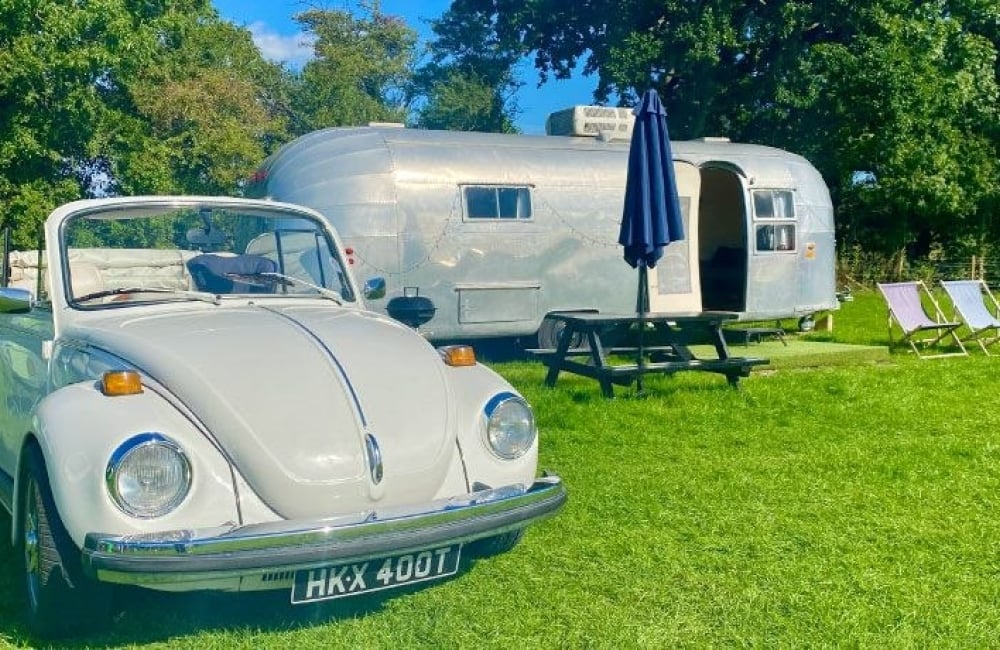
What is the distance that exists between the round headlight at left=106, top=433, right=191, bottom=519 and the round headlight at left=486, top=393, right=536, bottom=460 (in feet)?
3.89

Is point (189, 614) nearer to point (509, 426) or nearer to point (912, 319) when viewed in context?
point (509, 426)

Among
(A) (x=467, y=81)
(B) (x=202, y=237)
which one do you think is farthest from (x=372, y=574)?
(A) (x=467, y=81)

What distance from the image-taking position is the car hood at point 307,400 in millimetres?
3342

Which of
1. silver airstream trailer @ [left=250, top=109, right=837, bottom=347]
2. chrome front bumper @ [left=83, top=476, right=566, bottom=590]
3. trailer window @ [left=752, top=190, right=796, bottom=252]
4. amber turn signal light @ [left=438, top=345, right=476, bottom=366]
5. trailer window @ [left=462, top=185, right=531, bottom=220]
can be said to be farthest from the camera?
trailer window @ [left=752, top=190, right=796, bottom=252]

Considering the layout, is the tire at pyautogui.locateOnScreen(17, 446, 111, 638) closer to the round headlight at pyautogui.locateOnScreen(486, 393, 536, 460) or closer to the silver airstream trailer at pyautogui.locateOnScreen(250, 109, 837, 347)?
the round headlight at pyautogui.locateOnScreen(486, 393, 536, 460)

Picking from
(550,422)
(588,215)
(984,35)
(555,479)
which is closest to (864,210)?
(984,35)

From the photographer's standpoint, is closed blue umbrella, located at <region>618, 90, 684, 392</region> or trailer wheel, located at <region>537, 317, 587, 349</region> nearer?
closed blue umbrella, located at <region>618, 90, 684, 392</region>

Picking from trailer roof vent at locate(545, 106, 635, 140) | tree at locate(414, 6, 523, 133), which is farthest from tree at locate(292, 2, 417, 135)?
trailer roof vent at locate(545, 106, 635, 140)

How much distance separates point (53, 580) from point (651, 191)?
6428mm

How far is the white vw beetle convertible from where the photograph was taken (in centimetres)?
311

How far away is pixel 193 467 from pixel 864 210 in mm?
24235

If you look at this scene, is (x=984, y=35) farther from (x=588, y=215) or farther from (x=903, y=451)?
(x=903, y=451)

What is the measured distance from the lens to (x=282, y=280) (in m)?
4.92

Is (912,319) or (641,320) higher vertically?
(641,320)
